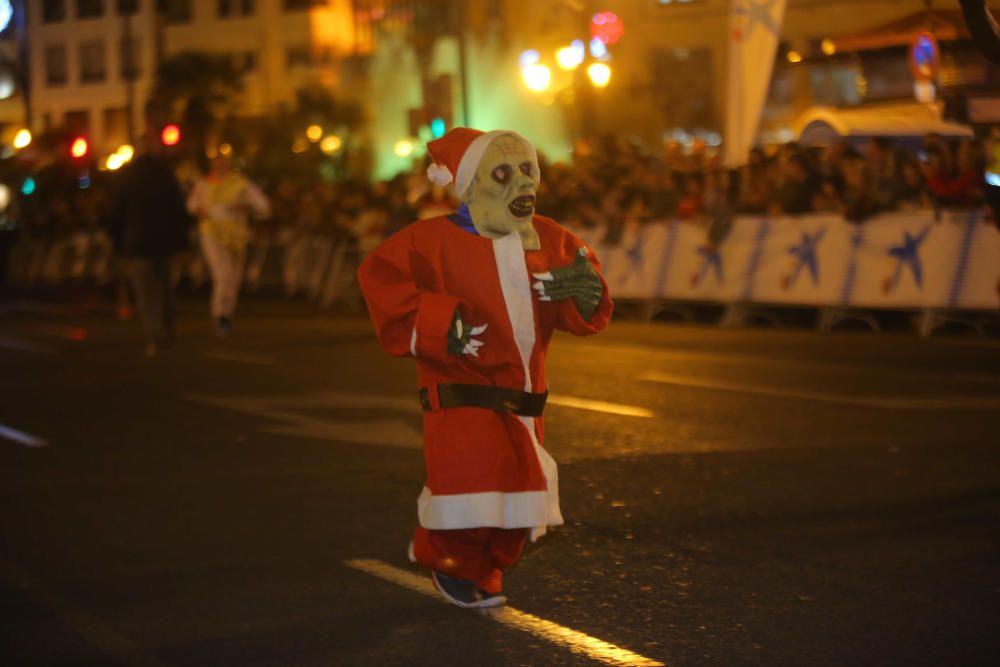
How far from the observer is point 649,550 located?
22.0 ft

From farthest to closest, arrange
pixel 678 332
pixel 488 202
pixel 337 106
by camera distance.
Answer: pixel 337 106 → pixel 678 332 → pixel 488 202

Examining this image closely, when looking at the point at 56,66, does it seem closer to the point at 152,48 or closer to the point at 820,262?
the point at 152,48

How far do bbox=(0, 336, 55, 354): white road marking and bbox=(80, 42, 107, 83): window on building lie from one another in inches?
2340

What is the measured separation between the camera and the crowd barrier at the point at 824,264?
15.1 m

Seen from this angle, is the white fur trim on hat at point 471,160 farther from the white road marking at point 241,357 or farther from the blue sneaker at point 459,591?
the white road marking at point 241,357

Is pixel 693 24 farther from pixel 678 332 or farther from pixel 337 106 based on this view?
pixel 678 332

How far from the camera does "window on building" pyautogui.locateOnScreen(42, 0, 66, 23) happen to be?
256 feet

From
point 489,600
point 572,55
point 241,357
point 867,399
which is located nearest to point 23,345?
point 241,357

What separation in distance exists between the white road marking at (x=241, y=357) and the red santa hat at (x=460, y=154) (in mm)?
8862

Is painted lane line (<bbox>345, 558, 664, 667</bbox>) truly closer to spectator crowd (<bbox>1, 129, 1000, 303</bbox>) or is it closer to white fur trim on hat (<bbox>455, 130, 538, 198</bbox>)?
white fur trim on hat (<bbox>455, 130, 538, 198</bbox>)

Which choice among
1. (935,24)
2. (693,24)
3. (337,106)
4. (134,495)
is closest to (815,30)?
(693,24)

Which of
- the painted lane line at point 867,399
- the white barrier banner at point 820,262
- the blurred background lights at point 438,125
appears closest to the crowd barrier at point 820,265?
the white barrier banner at point 820,262

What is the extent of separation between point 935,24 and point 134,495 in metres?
15.3

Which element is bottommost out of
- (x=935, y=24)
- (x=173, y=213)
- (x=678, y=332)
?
(x=678, y=332)
